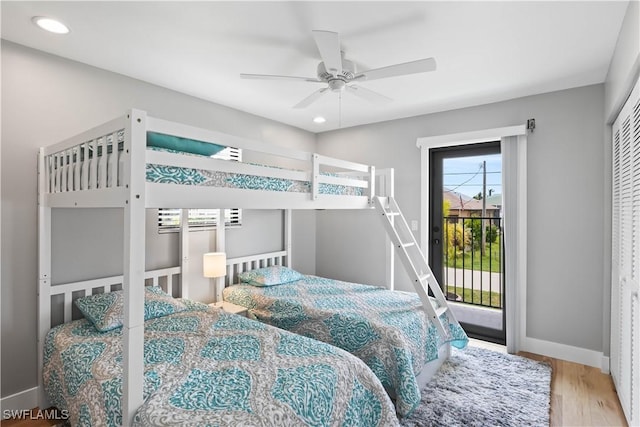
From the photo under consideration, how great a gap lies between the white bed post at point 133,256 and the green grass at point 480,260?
341cm

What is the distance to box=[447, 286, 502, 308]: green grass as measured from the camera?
384cm

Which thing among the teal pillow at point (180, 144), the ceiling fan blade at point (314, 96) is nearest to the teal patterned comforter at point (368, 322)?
the teal pillow at point (180, 144)

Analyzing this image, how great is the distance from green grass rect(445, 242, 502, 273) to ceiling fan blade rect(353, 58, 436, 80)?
2.44m

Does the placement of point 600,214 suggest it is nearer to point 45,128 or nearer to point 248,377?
point 248,377

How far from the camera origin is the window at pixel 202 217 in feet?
10.1

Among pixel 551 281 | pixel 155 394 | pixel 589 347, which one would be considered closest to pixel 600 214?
pixel 551 281

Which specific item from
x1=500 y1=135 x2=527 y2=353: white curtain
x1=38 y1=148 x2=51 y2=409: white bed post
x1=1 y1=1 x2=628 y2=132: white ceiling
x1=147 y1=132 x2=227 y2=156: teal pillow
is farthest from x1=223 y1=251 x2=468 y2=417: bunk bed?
x1=1 y1=1 x2=628 y2=132: white ceiling

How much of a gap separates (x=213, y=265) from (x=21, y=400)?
159 cm

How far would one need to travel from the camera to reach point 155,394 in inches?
58.5

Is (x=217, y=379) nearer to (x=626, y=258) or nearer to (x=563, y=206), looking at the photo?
(x=626, y=258)

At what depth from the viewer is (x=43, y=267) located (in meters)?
2.30

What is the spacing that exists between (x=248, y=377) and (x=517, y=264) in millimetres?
2830

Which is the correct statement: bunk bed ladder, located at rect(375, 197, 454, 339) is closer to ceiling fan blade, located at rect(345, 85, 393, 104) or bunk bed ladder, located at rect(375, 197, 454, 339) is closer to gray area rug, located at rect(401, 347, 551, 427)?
gray area rug, located at rect(401, 347, 551, 427)

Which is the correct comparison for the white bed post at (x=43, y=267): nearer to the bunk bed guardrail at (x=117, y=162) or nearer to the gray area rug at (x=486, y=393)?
the bunk bed guardrail at (x=117, y=162)
